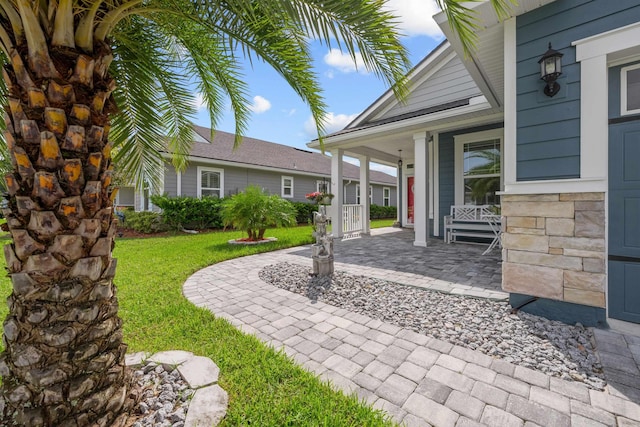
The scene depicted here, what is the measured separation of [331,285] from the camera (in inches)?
157

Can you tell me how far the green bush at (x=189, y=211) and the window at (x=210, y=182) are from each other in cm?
129

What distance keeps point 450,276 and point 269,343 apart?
304cm

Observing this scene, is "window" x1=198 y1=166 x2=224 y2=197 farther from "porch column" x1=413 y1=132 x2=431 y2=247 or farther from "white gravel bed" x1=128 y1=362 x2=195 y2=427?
"white gravel bed" x1=128 y1=362 x2=195 y2=427

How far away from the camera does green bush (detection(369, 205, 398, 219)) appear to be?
17.3 meters

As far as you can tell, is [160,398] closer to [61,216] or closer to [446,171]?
[61,216]

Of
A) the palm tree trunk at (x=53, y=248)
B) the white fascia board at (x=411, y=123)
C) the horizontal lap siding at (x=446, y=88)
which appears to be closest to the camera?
the palm tree trunk at (x=53, y=248)

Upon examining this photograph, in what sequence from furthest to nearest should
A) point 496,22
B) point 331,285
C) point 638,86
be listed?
point 331,285 → point 496,22 → point 638,86

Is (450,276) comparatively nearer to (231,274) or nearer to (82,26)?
(231,274)

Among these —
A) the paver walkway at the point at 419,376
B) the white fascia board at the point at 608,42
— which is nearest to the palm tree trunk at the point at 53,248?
the paver walkway at the point at 419,376

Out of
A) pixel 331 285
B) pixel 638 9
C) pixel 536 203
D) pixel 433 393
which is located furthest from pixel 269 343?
pixel 638 9

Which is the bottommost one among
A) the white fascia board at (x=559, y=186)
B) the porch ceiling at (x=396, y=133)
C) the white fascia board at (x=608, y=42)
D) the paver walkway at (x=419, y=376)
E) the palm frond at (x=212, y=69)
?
the paver walkway at (x=419, y=376)

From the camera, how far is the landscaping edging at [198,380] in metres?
1.56

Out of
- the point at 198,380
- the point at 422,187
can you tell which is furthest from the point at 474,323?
the point at 422,187

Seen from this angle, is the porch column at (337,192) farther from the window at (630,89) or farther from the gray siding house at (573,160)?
the window at (630,89)
